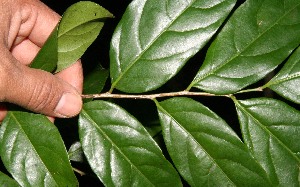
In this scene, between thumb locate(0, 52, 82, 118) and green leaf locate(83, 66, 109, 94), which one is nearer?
thumb locate(0, 52, 82, 118)

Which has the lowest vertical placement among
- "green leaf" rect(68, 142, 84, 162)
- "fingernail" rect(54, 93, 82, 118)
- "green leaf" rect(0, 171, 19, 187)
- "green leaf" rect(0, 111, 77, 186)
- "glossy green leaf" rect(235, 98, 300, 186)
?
"green leaf" rect(68, 142, 84, 162)

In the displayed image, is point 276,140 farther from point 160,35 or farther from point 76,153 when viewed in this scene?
point 76,153

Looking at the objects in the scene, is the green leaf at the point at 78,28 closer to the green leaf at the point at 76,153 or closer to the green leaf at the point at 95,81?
the green leaf at the point at 95,81

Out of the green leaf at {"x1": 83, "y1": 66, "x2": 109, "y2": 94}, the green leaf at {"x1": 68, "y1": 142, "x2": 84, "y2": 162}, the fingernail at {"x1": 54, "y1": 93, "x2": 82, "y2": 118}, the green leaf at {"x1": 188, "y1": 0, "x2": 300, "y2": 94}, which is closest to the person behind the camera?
the green leaf at {"x1": 188, "y1": 0, "x2": 300, "y2": 94}

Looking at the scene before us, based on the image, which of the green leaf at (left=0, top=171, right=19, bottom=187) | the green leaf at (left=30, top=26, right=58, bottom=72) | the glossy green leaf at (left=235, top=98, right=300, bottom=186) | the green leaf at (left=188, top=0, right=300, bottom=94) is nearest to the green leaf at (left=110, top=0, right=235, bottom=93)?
the green leaf at (left=188, top=0, right=300, bottom=94)

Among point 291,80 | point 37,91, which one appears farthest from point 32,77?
point 291,80

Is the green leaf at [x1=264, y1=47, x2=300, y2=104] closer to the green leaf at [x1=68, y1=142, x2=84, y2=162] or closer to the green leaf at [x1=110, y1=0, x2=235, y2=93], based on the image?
the green leaf at [x1=110, y1=0, x2=235, y2=93]

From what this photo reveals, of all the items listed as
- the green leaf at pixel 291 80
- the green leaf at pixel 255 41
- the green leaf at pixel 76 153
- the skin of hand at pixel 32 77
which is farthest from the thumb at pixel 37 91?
the green leaf at pixel 291 80

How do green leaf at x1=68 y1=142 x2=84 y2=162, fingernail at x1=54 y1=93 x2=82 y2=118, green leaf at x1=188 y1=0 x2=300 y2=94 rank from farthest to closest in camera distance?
green leaf at x1=68 y1=142 x2=84 y2=162 < fingernail at x1=54 y1=93 x2=82 y2=118 < green leaf at x1=188 y1=0 x2=300 y2=94
